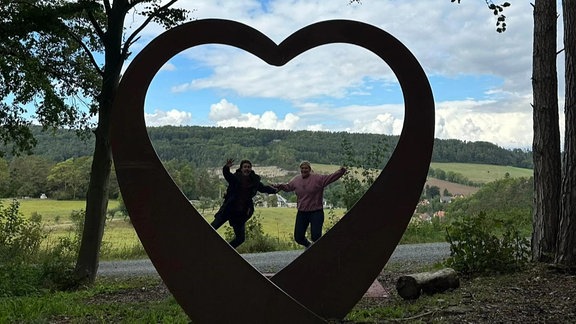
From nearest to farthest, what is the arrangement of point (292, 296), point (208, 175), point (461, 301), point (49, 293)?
point (292, 296), point (461, 301), point (49, 293), point (208, 175)

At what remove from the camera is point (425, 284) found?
5.89m

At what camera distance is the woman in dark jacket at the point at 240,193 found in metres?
6.29

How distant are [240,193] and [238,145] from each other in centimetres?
497

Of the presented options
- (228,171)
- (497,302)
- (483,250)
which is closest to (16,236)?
(228,171)

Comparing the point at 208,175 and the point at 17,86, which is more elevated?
the point at 17,86

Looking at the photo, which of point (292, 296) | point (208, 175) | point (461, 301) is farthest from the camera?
point (208, 175)

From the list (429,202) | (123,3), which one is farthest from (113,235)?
(429,202)

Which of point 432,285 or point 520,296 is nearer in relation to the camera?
point 520,296

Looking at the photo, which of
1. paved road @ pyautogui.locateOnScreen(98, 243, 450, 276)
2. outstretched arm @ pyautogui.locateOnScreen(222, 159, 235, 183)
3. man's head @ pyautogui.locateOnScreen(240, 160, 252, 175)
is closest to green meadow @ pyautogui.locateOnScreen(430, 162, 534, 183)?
paved road @ pyautogui.locateOnScreen(98, 243, 450, 276)

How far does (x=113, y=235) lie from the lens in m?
14.3

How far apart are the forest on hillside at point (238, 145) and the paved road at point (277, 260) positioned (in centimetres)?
188

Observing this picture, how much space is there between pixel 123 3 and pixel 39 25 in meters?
1.37

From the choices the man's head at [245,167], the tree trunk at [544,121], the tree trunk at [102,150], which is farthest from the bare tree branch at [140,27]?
the tree trunk at [544,121]

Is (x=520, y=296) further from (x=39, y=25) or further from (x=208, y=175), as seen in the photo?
(x=39, y=25)
